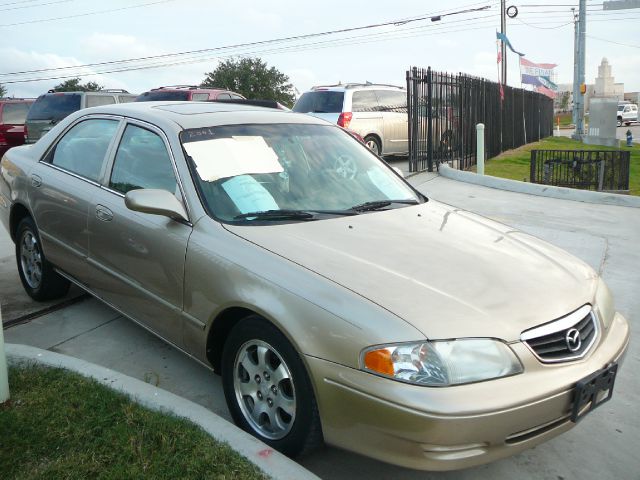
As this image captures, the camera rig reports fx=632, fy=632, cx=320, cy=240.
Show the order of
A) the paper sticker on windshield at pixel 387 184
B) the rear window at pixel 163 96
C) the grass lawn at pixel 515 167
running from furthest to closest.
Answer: the rear window at pixel 163 96 → the grass lawn at pixel 515 167 → the paper sticker on windshield at pixel 387 184

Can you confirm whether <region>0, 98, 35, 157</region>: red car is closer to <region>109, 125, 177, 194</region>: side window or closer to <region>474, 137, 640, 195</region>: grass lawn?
<region>474, 137, 640, 195</region>: grass lawn

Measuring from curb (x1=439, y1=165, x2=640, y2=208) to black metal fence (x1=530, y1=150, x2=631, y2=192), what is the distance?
173 cm

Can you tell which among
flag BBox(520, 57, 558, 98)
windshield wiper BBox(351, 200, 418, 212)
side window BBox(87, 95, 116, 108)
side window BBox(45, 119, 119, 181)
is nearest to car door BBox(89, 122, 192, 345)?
side window BBox(45, 119, 119, 181)

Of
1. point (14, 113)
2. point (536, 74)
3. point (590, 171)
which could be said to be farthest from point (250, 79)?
point (590, 171)

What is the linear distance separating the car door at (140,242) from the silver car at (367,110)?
8704 millimetres

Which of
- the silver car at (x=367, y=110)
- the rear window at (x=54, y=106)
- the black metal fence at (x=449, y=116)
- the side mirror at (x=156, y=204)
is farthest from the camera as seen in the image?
the rear window at (x=54, y=106)

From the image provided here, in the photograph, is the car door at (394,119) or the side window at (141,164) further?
the car door at (394,119)

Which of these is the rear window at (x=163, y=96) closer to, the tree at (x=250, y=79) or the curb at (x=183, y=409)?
the curb at (x=183, y=409)

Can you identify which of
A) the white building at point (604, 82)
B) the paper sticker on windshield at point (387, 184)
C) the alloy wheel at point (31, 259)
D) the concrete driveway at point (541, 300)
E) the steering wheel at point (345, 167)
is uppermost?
the white building at point (604, 82)

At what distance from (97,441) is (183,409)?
387 millimetres

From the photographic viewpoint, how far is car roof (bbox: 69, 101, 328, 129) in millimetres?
3766

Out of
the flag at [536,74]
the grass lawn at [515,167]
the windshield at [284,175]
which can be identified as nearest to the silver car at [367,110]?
the grass lawn at [515,167]

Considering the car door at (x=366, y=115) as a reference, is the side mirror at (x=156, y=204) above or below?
below

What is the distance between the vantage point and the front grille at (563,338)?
2.51 m
